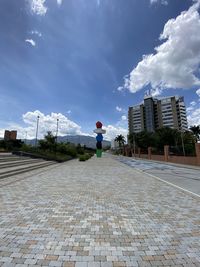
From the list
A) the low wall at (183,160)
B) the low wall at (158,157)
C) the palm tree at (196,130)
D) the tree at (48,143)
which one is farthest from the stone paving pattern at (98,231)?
the palm tree at (196,130)

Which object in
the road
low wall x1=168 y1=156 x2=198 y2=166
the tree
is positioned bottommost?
the road

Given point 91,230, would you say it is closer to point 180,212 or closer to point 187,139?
point 180,212

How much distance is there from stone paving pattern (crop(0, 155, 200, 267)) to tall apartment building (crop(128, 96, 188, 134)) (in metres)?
125

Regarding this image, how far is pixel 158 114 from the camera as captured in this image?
13362 centimetres

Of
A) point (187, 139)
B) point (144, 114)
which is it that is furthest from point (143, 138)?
point (144, 114)

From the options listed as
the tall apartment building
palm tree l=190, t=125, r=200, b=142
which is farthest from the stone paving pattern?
the tall apartment building

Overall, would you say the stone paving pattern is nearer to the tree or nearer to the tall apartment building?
the tree

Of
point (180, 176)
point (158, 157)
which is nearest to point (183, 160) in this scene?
point (158, 157)

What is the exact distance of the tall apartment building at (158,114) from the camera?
12531cm

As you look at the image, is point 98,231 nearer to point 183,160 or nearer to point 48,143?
point 183,160

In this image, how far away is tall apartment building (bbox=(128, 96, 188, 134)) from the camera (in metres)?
125

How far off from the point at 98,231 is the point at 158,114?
137557 mm

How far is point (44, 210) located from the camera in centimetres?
519

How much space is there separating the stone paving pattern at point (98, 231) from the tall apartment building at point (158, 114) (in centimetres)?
12471
